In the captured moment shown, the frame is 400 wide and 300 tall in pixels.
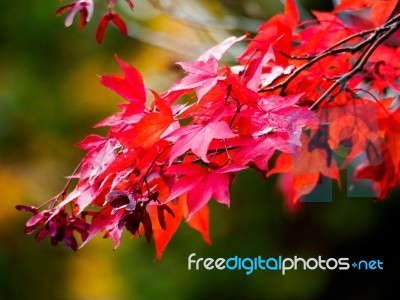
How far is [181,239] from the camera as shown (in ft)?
9.65

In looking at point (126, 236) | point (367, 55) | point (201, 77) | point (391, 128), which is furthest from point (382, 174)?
point (126, 236)

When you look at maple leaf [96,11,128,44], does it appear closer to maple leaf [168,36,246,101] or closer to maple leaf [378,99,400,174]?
maple leaf [168,36,246,101]

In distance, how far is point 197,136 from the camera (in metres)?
0.82

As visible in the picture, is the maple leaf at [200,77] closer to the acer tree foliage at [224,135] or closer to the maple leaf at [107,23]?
the acer tree foliage at [224,135]

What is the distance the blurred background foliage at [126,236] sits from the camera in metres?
2.91

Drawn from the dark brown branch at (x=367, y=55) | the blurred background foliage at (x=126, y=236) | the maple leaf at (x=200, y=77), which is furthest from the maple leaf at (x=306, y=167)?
the blurred background foliage at (x=126, y=236)

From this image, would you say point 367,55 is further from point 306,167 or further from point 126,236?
point 126,236

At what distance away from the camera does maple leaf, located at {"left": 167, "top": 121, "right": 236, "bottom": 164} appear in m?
0.81

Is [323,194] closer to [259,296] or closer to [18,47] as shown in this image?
[259,296]

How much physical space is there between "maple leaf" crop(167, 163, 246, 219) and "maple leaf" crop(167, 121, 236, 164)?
42 mm

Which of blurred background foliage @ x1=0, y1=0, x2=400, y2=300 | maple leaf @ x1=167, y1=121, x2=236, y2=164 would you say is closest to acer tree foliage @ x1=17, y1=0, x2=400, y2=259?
maple leaf @ x1=167, y1=121, x2=236, y2=164

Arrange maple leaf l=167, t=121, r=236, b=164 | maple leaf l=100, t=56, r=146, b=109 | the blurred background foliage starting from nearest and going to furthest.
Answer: maple leaf l=167, t=121, r=236, b=164, maple leaf l=100, t=56, r=146, b=109, the blurred background foliage

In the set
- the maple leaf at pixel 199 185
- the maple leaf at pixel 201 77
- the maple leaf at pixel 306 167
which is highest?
the maple leaf at pixel 201 77

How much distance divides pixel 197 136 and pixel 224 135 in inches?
→ 1.6
